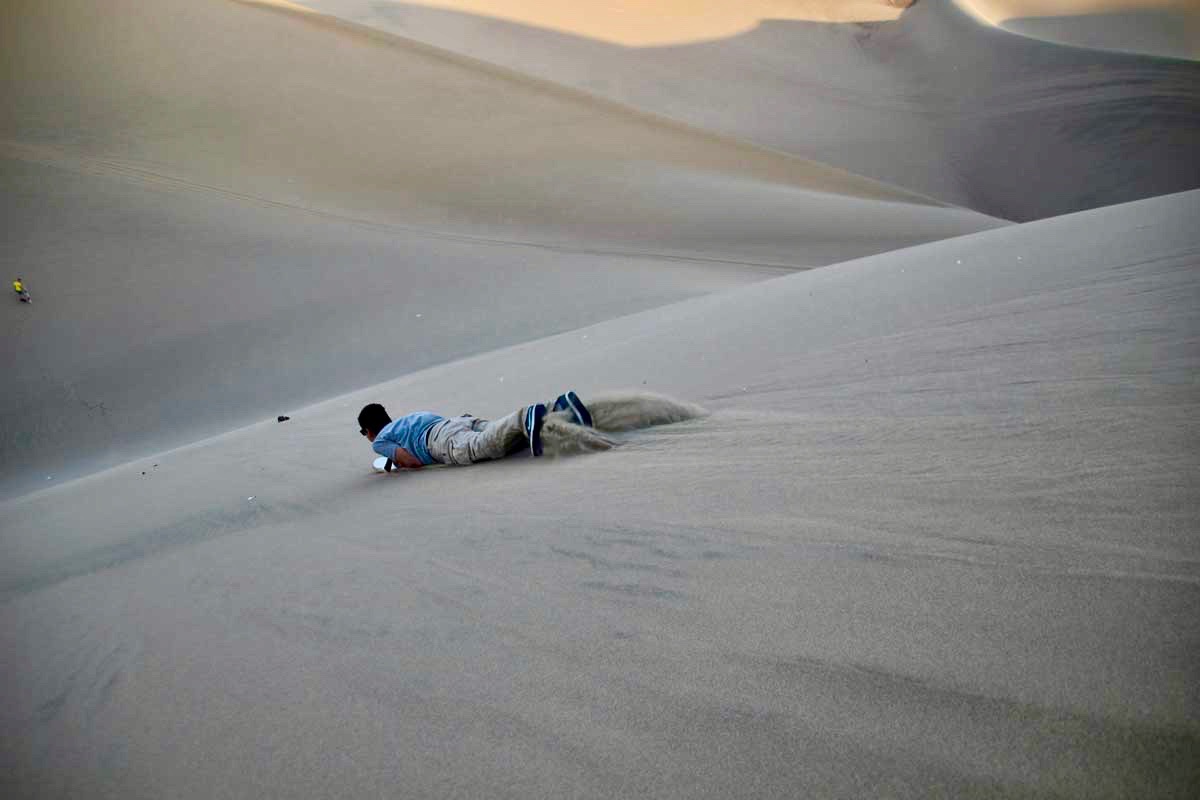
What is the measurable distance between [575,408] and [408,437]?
1001 millimetres

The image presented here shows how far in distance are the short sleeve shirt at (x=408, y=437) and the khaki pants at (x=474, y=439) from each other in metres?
0.04

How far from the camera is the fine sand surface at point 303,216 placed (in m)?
9.65

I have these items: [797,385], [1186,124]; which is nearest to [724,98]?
[1186,124]

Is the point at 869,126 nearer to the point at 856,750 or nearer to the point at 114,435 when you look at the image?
the point at 114,435

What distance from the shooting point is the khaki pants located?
12.0 feet

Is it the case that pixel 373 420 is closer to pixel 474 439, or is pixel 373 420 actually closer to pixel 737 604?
pixel 474 439

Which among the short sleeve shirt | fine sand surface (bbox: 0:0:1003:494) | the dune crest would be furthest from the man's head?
the dune crest

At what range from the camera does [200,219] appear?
12469 mm

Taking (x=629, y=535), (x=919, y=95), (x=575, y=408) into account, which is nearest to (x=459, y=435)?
(x=575, y=408)

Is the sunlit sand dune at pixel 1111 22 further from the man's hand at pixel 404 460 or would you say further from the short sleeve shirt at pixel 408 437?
the man's hand at pixel 404 460

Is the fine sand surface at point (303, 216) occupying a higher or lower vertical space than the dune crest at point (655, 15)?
lower

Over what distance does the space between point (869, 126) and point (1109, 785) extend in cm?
2153

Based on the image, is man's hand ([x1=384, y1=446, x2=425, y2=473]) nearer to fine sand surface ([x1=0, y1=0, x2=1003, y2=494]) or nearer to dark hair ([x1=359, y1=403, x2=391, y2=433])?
dark hair ([x1=359, y1=403, x2=391, y2=433])

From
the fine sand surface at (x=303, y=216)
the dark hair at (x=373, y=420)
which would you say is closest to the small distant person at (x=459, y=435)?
the dark hair at (x=373, y=420)
